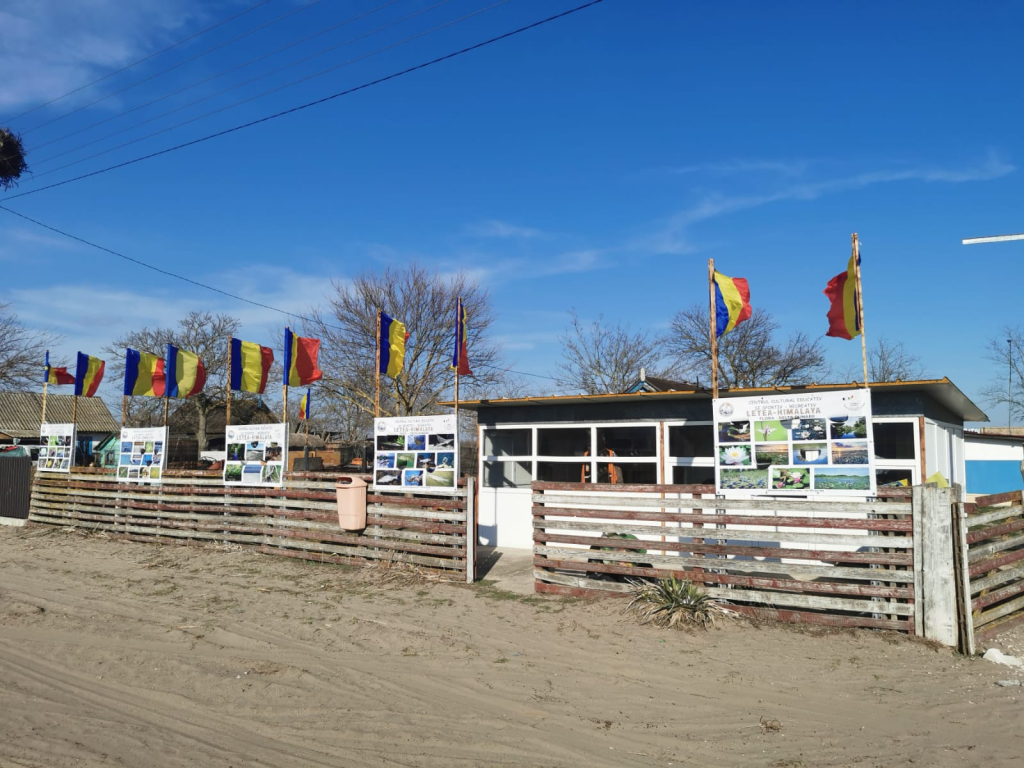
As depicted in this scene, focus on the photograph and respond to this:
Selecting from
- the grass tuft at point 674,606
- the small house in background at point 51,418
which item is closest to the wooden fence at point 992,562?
the grass tuft at point 674,606

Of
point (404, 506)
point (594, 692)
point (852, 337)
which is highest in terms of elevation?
point (852, 337)

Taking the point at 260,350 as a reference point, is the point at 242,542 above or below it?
below

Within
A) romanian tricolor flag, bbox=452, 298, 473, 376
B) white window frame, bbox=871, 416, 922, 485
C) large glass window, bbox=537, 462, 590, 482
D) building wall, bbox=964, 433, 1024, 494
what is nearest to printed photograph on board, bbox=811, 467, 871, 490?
white window frame, bbox=871, 416, 922, 485

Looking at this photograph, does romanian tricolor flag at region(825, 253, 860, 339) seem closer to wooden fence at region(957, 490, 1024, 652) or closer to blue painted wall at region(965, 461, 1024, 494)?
wooden fence at region(957, 490, 1024, 652)

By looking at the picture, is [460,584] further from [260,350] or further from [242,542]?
[260,350]

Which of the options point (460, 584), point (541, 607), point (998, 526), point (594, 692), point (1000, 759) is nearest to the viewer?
point (1000, 759)

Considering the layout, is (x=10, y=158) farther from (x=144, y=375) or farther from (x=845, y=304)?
(x=845, y=304)

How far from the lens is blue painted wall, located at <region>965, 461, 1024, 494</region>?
28938 mm

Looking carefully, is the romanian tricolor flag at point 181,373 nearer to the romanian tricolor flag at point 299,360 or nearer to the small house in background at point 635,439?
the romanian tricolor flag at point 299,360

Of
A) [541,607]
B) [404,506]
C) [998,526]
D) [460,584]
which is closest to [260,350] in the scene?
[404,506]

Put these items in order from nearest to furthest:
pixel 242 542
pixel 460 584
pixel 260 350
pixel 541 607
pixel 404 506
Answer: pixel 541 607
pixel 460 584
pixel 404 506
pixel 242 542
pixel 260 350

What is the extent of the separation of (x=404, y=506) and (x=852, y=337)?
661cm

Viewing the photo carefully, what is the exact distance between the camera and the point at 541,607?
8766 millimetres

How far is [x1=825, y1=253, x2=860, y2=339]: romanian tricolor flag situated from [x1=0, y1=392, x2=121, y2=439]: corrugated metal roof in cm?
4127
